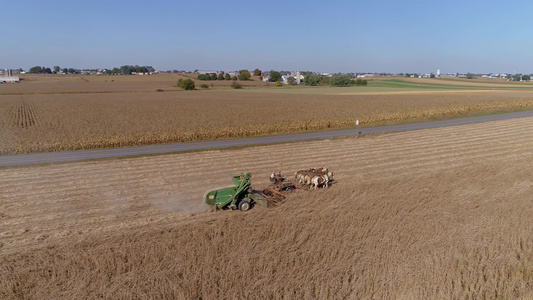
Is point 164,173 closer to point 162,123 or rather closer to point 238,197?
point 238,197

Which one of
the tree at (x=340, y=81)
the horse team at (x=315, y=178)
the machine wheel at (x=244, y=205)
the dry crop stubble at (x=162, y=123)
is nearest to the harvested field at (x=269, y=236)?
the machine wheel at (x=244, y=205)

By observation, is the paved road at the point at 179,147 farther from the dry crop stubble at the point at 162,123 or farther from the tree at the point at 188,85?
the tree at the point at 188,85

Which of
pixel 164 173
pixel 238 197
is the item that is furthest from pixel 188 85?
pixel 238 197

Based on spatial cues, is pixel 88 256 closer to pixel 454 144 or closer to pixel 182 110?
pixel 454 144

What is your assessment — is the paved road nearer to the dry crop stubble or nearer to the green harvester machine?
the dry crop stubble

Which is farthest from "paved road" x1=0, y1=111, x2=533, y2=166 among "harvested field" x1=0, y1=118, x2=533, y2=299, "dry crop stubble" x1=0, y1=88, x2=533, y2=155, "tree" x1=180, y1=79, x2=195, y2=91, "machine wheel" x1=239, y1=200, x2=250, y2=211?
"tree" x1=180, y1=79, x2=195, y2=91

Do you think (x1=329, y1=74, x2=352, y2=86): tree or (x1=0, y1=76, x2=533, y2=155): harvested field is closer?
(x1=0, y1=76, x2=533, y2=155): harvested field
